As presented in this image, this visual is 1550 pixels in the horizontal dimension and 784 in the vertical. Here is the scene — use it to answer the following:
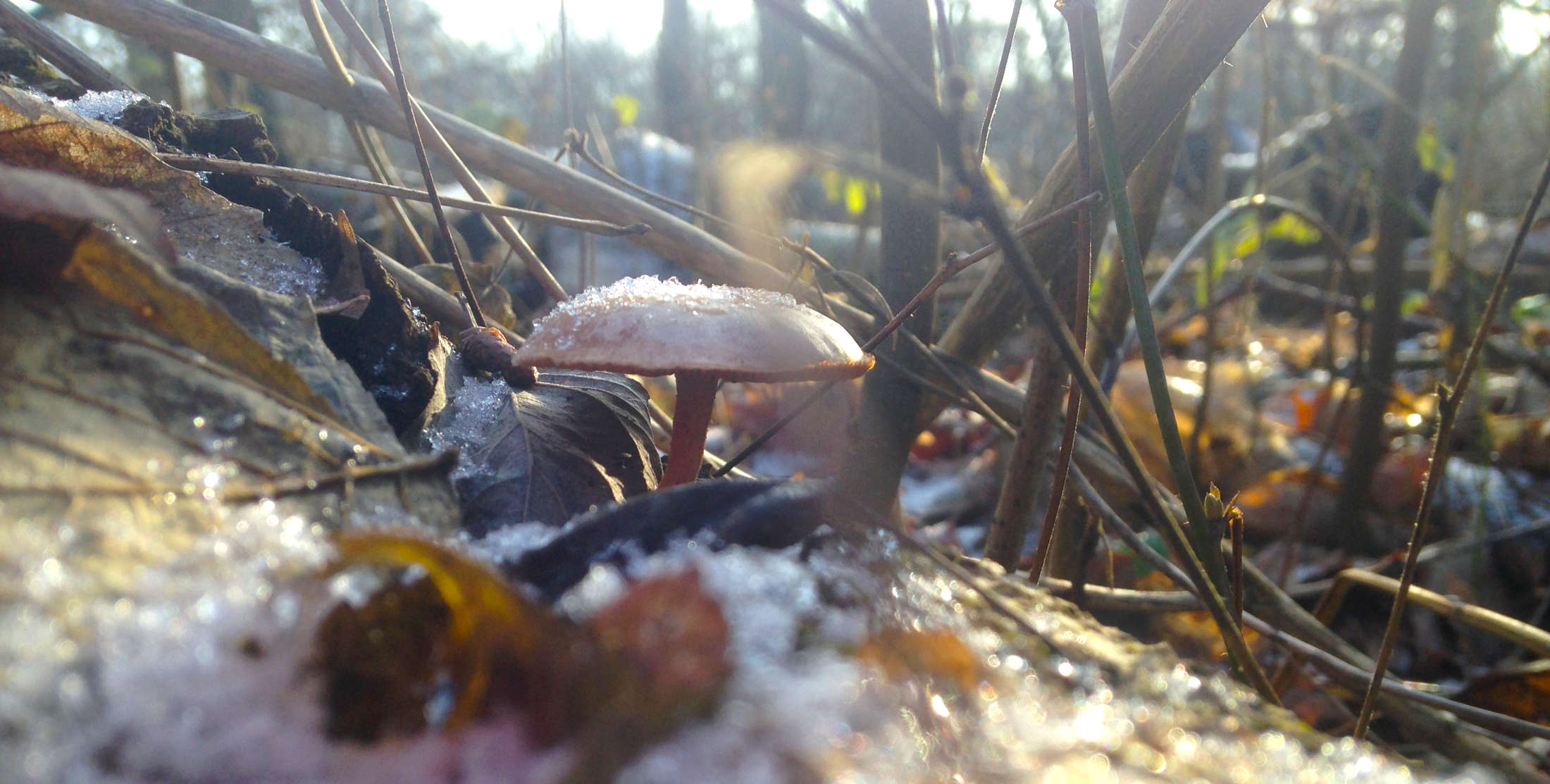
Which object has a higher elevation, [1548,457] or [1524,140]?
[1524,140]

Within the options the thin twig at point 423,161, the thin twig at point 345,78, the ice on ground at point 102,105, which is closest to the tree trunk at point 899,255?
the thin twig at point 423,161

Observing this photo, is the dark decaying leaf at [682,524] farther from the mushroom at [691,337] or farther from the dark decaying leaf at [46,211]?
the dark decaying leaf at [46,211]

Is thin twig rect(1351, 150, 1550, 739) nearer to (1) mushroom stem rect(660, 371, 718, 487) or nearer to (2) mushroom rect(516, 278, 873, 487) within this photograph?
(2) mushroom rect(516, 278, 873, 487)

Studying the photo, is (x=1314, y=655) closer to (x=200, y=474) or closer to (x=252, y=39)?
(x=200, y=474)

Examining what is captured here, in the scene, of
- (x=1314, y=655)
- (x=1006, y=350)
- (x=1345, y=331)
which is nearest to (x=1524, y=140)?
(x=1345, y=331)

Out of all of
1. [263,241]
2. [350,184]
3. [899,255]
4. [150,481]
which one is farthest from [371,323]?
[899,255]
